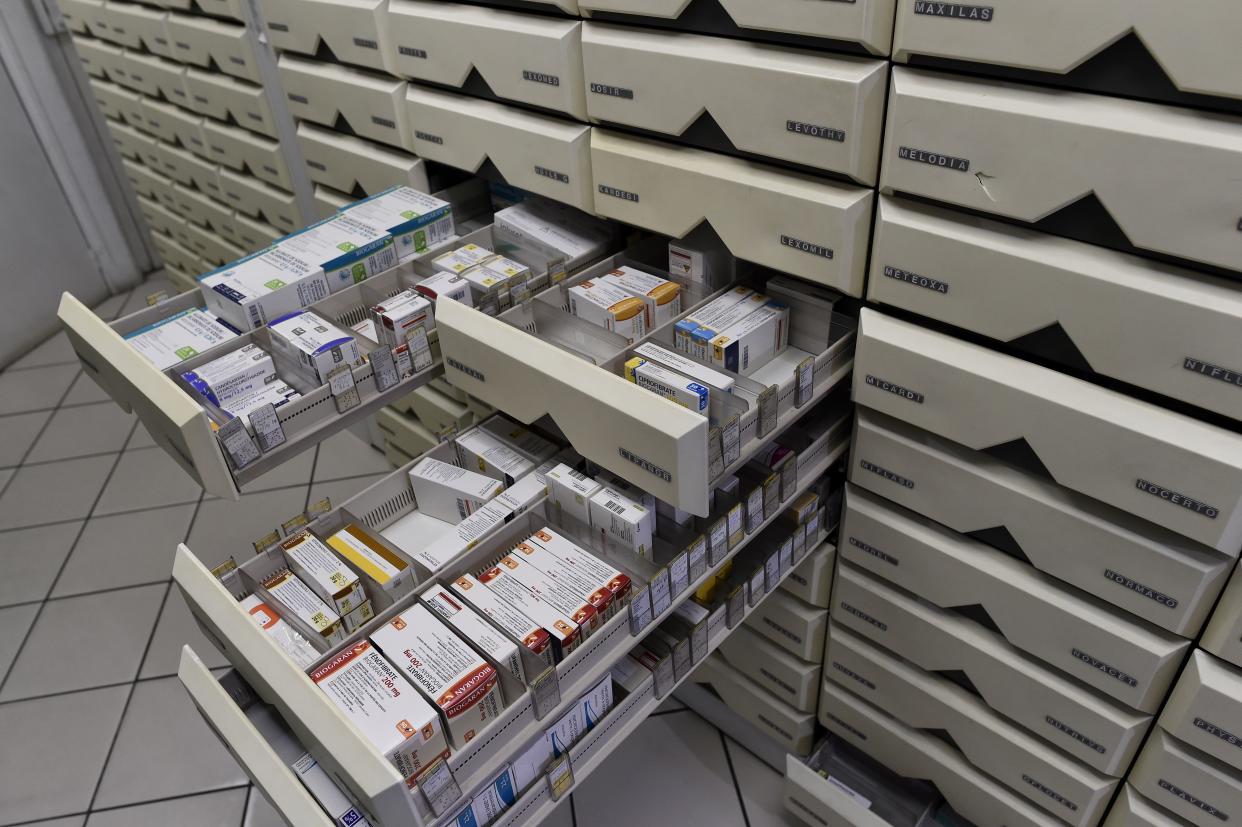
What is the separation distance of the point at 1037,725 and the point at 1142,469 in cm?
82

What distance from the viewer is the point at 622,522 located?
1767 millimetres

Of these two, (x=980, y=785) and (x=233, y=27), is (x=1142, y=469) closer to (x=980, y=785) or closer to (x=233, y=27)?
(x=980, y=785)

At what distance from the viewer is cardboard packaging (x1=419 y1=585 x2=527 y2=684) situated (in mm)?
1548

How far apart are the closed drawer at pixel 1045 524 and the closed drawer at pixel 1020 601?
0.05m

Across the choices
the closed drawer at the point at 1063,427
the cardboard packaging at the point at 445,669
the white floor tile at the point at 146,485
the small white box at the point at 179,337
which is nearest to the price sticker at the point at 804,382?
the closed drawer at the point at 1063,427

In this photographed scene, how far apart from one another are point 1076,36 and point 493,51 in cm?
146

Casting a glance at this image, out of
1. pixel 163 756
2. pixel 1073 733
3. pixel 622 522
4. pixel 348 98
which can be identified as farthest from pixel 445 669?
pixel 348 98

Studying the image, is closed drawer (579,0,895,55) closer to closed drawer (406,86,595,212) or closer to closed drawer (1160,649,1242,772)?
closed drawer (406,86,595,212)

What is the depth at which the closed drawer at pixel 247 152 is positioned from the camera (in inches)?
140

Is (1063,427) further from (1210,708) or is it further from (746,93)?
(746,93)

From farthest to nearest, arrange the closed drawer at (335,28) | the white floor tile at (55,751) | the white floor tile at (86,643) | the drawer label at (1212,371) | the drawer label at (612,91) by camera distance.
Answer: the white floor tile at (86,643) < the white floor tile at (55,751) < the closed drawer at (335,28) < the drawer label at (612,91) < the drawer label at (1212,371)

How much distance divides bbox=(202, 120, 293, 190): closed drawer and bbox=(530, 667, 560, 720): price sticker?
111 inches

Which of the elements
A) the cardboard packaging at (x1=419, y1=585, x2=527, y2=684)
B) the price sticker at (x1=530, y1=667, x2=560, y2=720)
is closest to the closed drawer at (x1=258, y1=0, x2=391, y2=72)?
the cardboard packaging at (x1=419, y1=585, x2=527, y2=684)

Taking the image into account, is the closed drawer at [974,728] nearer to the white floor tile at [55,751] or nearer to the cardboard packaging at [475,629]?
the cardboard packaging at [475,629]
